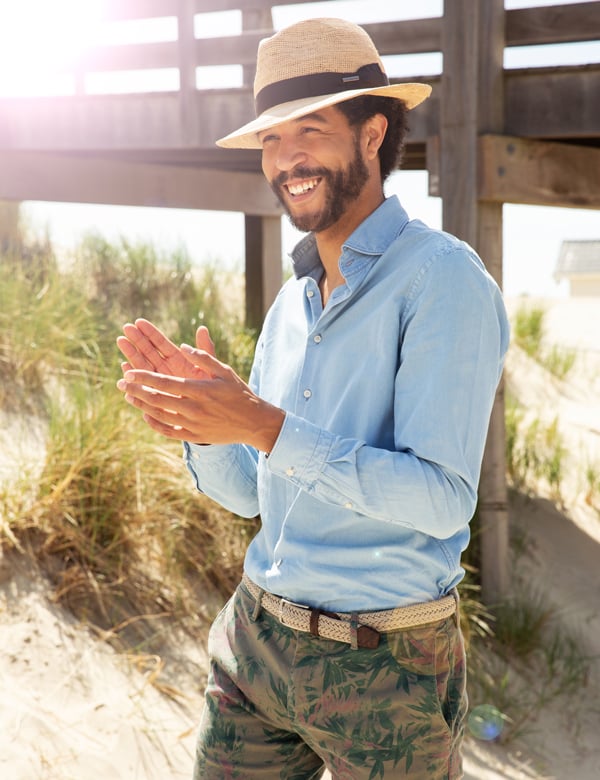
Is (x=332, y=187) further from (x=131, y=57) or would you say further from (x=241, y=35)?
(x=131, y=57)

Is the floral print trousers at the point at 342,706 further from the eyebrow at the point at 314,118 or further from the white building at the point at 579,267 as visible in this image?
the white building at the point at 579,267

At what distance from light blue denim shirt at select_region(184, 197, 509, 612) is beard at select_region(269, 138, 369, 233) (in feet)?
0.23

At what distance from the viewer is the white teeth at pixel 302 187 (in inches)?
73.5

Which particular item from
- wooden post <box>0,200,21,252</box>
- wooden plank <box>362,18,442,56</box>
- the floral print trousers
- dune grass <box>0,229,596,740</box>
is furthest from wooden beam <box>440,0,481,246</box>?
wooden post <box>0,200,21,252</box>

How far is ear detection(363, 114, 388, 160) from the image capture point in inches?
76.1

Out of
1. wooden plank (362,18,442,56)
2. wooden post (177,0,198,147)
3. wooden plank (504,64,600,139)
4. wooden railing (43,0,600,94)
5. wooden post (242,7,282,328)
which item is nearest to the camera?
wooden plank (504,64,600,139)

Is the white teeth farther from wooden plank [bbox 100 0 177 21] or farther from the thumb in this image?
wooden plank [bbox 100 0 177 21]

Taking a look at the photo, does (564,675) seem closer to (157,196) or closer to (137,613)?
(137,613)

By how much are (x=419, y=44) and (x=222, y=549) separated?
282cm

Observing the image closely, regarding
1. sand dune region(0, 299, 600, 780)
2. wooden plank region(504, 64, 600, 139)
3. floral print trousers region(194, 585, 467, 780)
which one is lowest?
sand dune region(0, 299, 600, 780)

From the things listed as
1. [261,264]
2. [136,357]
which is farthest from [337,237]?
[261,264]

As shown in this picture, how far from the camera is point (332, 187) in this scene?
1.87 m

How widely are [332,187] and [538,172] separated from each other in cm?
361

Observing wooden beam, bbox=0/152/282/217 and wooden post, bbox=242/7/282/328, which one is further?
wooden post, bbox=242/7/282/328
